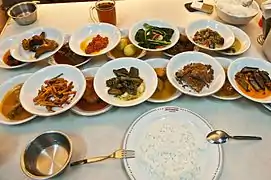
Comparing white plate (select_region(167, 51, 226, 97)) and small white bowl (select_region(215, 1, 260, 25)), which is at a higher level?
small white bowl (select_region(215, 1, 260, 25))

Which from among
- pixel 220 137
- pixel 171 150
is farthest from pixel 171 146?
pixel 220 137

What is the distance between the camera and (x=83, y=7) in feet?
5.57

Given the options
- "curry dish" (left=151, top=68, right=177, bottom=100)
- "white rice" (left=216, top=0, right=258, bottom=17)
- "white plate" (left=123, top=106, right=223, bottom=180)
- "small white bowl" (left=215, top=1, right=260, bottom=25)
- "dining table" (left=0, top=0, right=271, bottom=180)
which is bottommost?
"dining table" (left=0, top=0, right=271, bottom=180)

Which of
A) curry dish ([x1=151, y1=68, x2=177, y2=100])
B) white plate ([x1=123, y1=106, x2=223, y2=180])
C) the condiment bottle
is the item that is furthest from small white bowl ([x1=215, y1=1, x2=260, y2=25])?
white plate ([x1=123, y1=106, x2=223, y2=180])

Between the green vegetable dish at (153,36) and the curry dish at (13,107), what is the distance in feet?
1.97

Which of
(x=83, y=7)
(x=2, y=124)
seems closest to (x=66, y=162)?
(x=2, y=124)

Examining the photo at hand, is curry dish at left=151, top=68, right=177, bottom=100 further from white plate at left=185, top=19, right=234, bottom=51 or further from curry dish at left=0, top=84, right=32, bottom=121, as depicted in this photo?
curry dish at left=0, top=84, right=32, bottom=121

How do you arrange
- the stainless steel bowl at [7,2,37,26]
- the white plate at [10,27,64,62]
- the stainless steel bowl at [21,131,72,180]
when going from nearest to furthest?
the stainless steel bowl at [21,131,72,180] < the white plate at [10,27,64,62] < the stainless steel bowl at [7,2,37,26]

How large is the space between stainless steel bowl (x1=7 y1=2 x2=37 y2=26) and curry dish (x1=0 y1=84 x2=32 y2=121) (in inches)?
21.0

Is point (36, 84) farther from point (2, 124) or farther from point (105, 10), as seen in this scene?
point (105, 10)

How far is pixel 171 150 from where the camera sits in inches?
37.8

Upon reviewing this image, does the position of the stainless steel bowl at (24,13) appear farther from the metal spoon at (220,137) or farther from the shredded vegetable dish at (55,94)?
the metal spoon at (220,137)

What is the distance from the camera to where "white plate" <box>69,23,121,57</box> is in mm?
1342

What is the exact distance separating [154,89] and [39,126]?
0.47m
